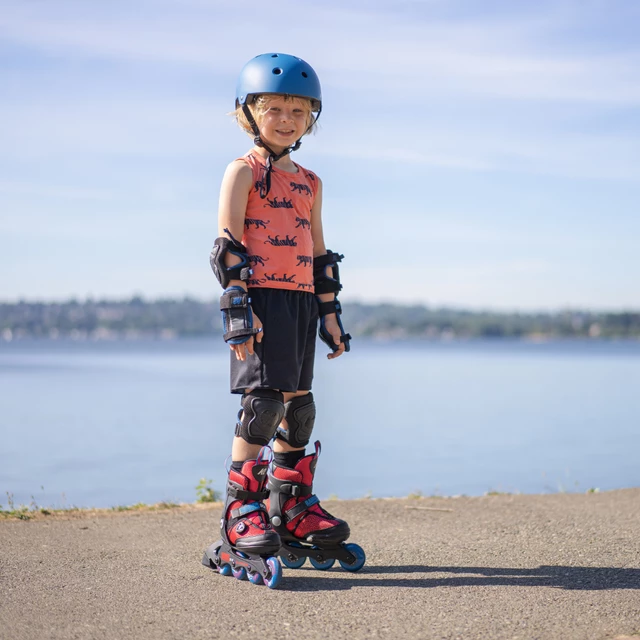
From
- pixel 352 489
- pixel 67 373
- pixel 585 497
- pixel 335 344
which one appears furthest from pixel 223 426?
pixel 67 373

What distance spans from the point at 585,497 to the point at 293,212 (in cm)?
376

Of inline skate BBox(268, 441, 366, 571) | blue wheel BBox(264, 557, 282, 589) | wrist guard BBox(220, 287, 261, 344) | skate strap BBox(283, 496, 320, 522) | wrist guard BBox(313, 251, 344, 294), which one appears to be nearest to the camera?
blue wheel BBox(264, 557, 282, 589)

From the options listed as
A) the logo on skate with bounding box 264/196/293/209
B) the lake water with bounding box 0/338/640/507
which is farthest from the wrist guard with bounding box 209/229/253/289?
the lake water with bounding box 0/338/640/507

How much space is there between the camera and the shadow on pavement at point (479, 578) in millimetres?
4277

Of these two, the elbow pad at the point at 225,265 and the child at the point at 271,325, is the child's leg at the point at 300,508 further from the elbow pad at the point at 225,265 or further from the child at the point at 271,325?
the elbow pad at the point at 225,265

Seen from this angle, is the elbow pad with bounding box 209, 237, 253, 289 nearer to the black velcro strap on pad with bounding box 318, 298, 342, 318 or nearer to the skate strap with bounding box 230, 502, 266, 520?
the black velcro strap on pad with bounding box 318, 298, 342, 318

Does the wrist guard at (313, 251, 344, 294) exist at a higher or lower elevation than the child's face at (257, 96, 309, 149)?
lower

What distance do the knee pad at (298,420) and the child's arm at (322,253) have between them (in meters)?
0.33

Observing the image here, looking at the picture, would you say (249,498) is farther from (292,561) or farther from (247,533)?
(292,561)

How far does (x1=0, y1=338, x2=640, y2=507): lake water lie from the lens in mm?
13906

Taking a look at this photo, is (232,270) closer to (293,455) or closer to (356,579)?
(293,455)

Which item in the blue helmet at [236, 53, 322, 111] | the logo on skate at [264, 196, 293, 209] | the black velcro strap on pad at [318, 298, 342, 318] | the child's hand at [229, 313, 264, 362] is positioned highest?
the blue helmet at [236, 53, 322, 111]

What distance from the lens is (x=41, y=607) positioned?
3.93 meters

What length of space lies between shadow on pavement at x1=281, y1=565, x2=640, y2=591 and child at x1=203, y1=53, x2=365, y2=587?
158mm
